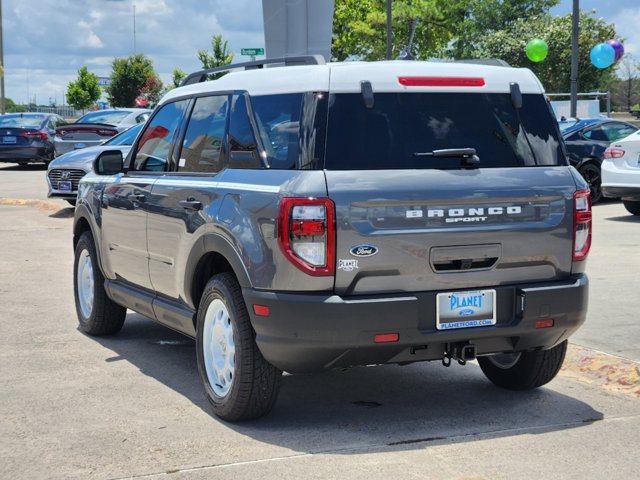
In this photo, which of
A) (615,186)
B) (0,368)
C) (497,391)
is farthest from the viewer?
(615,186)

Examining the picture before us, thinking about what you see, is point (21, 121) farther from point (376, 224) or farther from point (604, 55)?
point (376, 224)

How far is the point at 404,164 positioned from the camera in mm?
5242

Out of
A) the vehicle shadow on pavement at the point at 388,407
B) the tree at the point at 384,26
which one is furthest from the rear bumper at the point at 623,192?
the tree at the point at 384,26

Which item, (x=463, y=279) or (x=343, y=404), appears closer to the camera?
(x=463, y=279)

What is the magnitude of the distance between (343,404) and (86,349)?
2372mm

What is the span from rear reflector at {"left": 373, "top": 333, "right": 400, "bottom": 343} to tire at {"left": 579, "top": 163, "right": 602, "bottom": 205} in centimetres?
1409

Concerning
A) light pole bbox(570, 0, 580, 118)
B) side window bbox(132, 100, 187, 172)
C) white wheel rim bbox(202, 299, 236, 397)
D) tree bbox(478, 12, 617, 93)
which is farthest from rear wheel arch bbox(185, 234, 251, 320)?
tree bbox(478, 12, 617, 93)

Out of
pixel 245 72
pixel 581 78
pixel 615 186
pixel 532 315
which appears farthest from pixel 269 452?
pixel 581 78

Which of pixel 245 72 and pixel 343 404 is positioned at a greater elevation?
pixel 245 72

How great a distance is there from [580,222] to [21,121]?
25696mm

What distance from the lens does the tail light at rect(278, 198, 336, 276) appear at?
196 inches

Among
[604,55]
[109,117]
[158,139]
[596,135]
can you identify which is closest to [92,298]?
[158,139]

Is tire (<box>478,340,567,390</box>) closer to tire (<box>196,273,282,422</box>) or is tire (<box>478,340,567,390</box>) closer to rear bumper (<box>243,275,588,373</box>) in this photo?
rear bumper (<box>243,275,588,373</box>)

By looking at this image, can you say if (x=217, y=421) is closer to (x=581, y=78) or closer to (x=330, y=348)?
(x=330, y=348)
